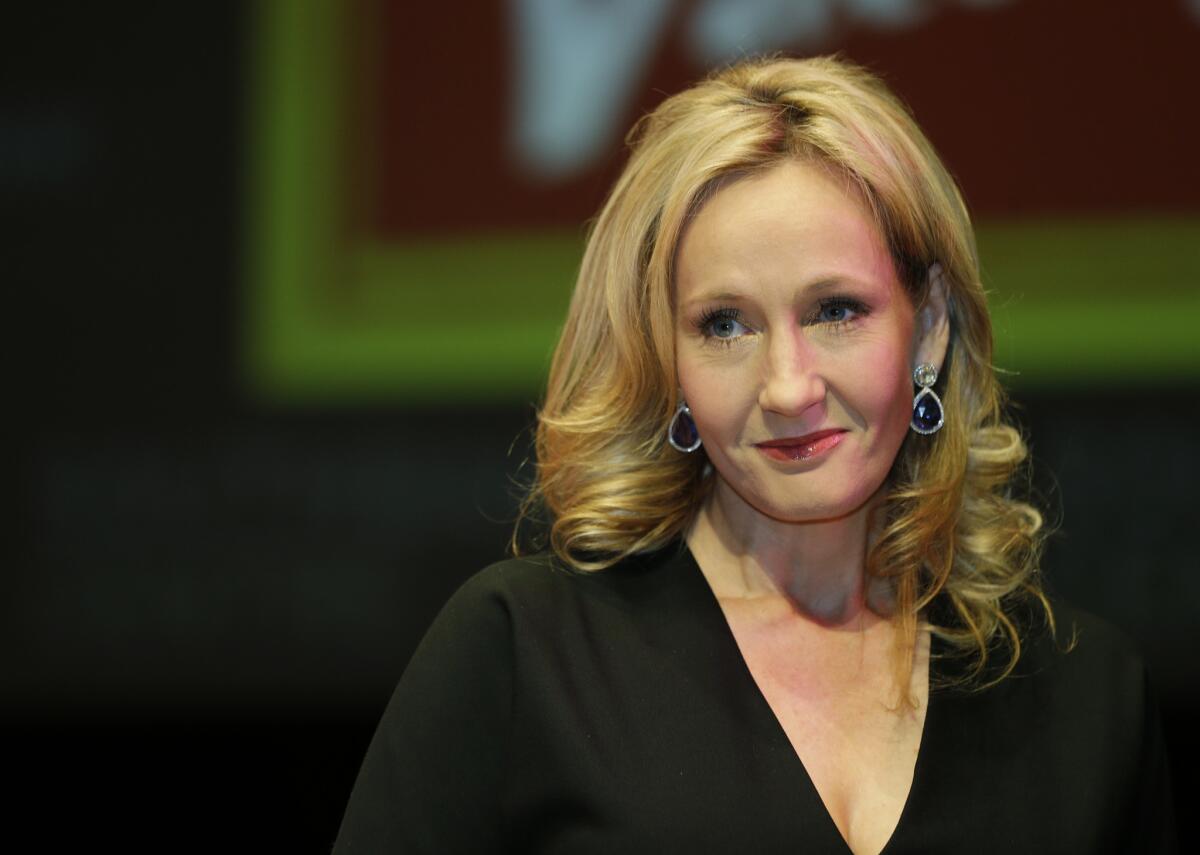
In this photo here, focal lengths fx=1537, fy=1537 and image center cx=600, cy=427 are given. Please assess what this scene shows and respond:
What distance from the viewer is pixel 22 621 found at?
3117 millimetres

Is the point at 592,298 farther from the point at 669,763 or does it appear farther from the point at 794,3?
the point at 794,3

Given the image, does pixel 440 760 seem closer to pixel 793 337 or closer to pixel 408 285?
pixel 793 337

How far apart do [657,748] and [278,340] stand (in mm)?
1740

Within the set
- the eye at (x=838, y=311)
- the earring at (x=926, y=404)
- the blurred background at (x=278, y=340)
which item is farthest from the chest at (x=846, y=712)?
the blurred background at (x=278, y=340)

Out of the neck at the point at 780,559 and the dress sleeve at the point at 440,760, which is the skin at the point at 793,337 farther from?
the dress sleeve at the point at 440,760

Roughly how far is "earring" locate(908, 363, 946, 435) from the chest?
0.25 metres

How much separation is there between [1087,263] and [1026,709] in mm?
1226

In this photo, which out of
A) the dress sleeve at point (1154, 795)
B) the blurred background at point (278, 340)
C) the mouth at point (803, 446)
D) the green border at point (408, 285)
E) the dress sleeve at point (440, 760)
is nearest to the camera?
the dress sleeve at point (440, 760)

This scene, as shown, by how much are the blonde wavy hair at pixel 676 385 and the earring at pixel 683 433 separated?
15 millimetres

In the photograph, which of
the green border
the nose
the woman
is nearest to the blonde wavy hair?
the woman

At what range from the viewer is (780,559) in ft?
5.96

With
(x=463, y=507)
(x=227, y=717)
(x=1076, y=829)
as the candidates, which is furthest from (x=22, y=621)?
(x=1076, y=829)

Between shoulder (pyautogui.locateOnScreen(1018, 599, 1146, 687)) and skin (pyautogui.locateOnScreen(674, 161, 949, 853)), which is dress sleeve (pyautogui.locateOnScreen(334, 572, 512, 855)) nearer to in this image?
skin (pyautogui.locateOnScreen(674, 161, 949, 853))

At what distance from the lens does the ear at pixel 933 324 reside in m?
1.78
